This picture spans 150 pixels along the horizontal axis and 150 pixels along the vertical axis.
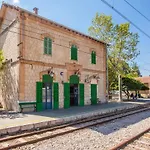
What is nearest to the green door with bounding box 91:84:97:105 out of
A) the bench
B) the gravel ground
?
the bench

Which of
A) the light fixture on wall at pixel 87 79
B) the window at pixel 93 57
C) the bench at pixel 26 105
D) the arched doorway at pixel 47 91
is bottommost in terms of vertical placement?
the bench at pixel 26 105

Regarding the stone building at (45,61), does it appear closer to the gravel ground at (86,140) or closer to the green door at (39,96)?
the green door at (39,96)

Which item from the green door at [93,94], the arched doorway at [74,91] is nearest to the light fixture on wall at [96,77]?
the green door at [93,94]

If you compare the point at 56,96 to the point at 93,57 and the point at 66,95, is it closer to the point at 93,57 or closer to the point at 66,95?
the point at 66,95

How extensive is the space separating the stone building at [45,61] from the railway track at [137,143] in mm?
8230

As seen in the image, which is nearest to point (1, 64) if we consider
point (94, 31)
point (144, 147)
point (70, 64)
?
point (70, 64)

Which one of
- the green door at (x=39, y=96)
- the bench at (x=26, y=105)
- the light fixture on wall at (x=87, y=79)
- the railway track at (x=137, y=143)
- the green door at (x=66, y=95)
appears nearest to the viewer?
the railway track at (x=137, y=143)

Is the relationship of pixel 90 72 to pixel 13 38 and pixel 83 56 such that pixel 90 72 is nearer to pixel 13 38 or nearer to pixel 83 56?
pixel 83 56

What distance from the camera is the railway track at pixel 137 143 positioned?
624 centimetres

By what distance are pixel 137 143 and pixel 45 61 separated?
9907mm

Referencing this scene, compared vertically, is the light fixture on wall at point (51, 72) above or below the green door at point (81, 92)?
above

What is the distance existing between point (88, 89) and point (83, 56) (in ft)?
10.5

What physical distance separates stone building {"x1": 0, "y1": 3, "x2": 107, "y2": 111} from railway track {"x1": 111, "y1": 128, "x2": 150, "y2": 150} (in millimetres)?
8230

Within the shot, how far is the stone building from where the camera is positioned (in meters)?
13.7
